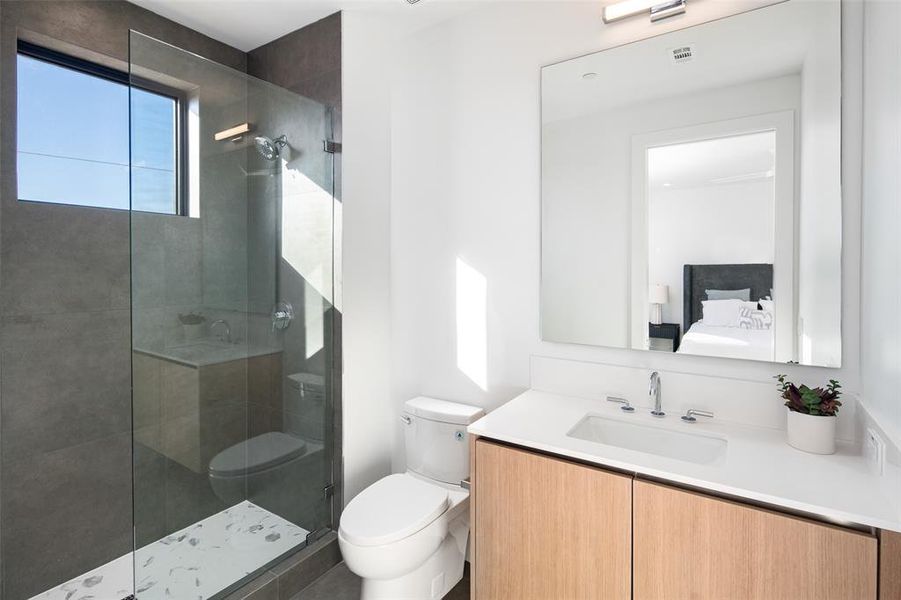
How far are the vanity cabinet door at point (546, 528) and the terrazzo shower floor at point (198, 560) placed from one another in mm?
954

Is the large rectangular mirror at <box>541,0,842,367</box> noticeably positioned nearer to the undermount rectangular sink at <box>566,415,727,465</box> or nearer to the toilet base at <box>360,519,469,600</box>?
the undermount rectangular sink at <box>566,415,727,465</box>

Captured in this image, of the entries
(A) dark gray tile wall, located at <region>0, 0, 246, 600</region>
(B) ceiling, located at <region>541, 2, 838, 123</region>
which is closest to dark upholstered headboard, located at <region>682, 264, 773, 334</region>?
(B) ceiling, located at <region>541, 2, 838, 123</region>

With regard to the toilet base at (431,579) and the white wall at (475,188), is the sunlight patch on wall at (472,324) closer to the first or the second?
the white wall at (475,188)

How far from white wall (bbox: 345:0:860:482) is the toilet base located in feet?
1.94

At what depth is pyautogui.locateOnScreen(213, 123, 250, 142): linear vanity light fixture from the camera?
174 centimetres

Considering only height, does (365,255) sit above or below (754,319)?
above

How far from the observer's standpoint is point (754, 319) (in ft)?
4.92

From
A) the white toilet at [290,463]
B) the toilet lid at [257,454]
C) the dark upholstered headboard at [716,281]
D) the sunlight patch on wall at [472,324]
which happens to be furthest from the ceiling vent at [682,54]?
the toilet lid at [257,454]

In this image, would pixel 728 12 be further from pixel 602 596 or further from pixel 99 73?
pixel 99 73

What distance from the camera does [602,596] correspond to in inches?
50.9

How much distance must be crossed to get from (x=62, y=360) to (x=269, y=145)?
1270 millimetres

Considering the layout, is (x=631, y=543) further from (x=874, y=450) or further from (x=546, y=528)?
(x=874, y=450)

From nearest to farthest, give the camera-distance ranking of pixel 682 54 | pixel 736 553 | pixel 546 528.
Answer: pixel 736 553 → pixel 546 528 → pixel 682 54

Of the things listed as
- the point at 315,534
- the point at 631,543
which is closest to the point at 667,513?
the point at 631,543
